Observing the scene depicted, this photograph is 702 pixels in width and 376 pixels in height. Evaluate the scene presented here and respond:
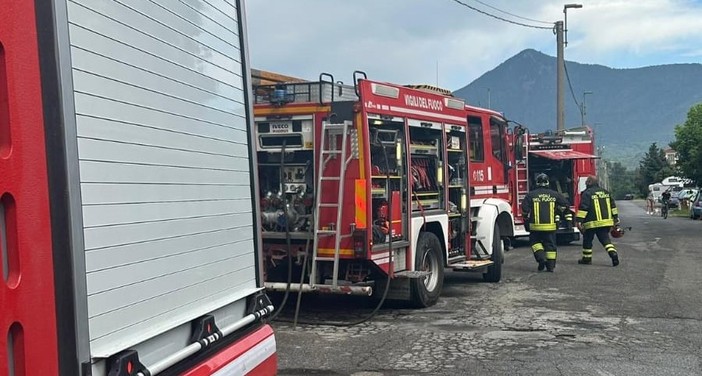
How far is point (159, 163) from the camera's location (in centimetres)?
271

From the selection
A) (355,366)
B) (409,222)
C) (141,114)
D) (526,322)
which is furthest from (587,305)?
(141,114)

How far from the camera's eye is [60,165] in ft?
6.77

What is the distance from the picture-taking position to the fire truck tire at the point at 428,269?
874 cm

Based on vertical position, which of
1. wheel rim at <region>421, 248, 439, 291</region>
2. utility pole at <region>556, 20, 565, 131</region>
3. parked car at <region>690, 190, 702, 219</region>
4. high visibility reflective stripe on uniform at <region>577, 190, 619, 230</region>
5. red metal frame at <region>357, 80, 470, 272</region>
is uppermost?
utility pole at <region>556, 20, 565, 131</region>

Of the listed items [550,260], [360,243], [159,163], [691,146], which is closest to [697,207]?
[691,146]

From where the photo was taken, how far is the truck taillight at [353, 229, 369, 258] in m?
7.78

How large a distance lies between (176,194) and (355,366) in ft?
12.5

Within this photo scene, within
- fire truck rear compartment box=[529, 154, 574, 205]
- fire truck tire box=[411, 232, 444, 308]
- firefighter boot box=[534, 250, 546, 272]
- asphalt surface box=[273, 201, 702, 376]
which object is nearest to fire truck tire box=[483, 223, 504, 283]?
asphalt surface box=[273, 201, 702, 376]

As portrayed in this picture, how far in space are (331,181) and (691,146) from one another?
26.9m

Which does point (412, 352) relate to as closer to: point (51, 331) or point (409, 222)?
point (409, 222)

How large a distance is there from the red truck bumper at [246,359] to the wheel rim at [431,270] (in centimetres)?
559

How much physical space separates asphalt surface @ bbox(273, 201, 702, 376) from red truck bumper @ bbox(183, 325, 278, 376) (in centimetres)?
249

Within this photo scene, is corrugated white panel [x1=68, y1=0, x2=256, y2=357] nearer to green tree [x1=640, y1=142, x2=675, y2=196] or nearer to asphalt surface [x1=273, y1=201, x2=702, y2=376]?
asphalt surface [x1=273, y1=201, x2=702, y2=376]

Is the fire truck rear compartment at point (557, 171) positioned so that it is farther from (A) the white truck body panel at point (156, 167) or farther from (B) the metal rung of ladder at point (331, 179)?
(A) the white truck body panel at point (156, 167)
